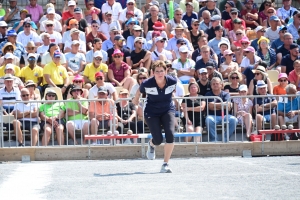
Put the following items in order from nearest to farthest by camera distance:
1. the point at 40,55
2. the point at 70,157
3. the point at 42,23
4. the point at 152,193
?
the point at 152,193
the point at 70,157
the point at 40,55
the point at 42,23

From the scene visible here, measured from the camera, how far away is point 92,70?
66.4 feet

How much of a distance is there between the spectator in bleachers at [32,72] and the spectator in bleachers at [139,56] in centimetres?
240

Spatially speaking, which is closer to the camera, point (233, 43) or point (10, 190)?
point (10, 190)

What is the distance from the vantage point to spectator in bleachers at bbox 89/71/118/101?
18.7 meters

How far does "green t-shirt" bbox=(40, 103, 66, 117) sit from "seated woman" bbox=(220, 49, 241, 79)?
4589 millimetres

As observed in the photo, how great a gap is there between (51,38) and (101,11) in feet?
7.62

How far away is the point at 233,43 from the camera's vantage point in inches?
877

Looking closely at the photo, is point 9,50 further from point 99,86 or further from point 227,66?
point 227,66

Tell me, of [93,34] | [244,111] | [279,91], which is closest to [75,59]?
[93,34]

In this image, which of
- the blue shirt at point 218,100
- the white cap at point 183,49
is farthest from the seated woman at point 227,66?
the blue shirt at point 218,100

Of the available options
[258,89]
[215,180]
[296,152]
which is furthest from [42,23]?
[215,180]

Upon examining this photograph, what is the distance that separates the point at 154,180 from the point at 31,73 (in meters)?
8.57

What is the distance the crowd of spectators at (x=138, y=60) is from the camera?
17797 mm

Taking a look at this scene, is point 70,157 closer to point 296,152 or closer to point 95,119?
point 95,119
